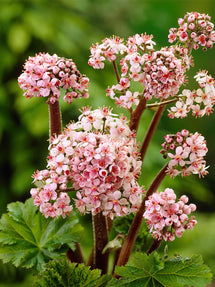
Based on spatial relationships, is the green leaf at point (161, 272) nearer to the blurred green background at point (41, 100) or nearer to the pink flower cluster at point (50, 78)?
the pink flower cluster at point (50, 78)

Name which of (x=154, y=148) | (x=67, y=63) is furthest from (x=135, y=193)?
(x=154, y=148)

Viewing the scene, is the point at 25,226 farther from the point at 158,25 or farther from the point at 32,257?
the point at 158,25

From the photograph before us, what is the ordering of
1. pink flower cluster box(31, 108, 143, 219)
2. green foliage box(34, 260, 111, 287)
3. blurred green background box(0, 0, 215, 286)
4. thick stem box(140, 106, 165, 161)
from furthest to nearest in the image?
blurred green background box(0, 0, 215, 286)
thick stem box(140, 106, 165, 161)
green foliage box(34, 260, 111, 287)
pink flower cluster box(31, 108, 143, 219)

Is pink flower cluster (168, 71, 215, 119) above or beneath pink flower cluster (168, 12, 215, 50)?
beneath

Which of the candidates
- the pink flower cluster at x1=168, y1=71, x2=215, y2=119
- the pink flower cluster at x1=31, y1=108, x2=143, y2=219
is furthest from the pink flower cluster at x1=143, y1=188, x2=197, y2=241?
the pink flower cluster at x1=168, y1=71, x2=215, y2=119

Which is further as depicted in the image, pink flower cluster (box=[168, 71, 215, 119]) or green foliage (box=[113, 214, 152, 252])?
green foliage (box=[113, 214, 152, 252])

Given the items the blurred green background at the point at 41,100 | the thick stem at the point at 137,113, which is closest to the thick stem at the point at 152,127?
the thick stem at the point at 137,113

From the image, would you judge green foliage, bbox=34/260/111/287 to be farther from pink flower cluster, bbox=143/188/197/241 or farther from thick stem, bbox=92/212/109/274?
pink flower cluster, bbox=143/188/197/241
